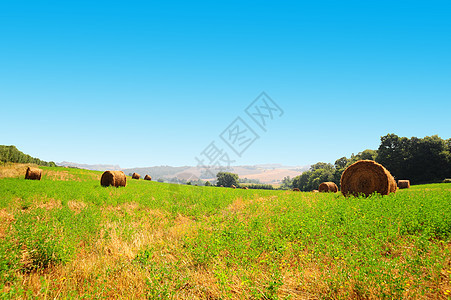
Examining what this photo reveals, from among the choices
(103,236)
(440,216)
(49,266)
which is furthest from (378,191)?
(49,266)

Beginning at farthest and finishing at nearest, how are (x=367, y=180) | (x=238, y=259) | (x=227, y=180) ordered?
(x=227, y=180) < (x=367, y=180) < (x=238, y=259)

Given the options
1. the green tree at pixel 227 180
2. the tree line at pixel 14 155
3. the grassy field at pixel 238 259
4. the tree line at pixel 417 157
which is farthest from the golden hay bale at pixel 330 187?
the green tree at pixel 227 180

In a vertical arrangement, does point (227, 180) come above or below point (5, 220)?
above

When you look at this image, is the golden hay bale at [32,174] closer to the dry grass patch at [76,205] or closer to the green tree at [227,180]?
the dry grass patch at [76,205]

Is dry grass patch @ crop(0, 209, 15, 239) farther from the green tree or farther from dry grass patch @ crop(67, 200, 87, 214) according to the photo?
the green tree

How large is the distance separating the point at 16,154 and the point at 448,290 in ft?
229

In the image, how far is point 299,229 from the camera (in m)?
7.25

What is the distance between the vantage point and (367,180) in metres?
16.9

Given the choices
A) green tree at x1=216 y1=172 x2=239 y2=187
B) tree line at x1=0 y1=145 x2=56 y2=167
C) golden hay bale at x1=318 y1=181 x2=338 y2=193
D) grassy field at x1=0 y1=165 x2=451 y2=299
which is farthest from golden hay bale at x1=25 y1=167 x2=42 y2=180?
green tree at x1=216 y1=172 x2=239 y2=187

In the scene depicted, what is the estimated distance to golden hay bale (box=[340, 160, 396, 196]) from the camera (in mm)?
16203

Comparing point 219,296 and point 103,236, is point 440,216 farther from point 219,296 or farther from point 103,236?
point 103,236

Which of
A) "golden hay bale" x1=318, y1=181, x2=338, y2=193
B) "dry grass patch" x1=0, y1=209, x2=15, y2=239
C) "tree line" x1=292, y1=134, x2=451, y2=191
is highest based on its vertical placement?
"tree line" x1=292, y1=134, x2=451, y2=191

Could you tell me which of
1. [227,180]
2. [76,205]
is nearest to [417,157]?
[76,205]

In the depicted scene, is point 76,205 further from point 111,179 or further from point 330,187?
point 330,187
